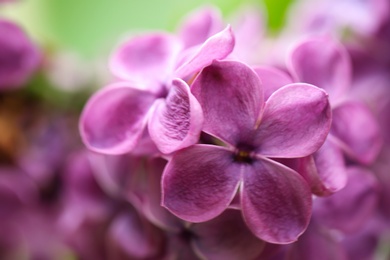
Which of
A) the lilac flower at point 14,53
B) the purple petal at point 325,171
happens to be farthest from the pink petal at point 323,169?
the lilac flower at point 14,53

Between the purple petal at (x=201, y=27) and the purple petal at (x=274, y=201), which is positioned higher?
the purple petal at (x=201, y=27)

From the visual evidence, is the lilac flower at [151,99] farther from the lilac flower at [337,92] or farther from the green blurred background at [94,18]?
the green blurred background at [94,18]

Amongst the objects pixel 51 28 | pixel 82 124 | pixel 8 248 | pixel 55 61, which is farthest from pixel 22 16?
pixel 82 124

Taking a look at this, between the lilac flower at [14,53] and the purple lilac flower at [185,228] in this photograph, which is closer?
the purple lilac flower at [185,228]

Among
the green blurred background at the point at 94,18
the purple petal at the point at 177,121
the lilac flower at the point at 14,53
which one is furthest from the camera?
the green blurred background at the point at 94,18

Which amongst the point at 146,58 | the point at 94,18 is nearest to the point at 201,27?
the point at 146,58

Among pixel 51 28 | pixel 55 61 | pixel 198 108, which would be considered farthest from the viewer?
pixel 51 28

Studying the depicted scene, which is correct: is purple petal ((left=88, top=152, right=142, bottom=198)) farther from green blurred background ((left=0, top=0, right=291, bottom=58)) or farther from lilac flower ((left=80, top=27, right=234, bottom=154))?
green blurred background ((left=0, top=0, right=291, bottom=58))

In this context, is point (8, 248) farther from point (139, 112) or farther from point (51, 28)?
point (51, 28)
